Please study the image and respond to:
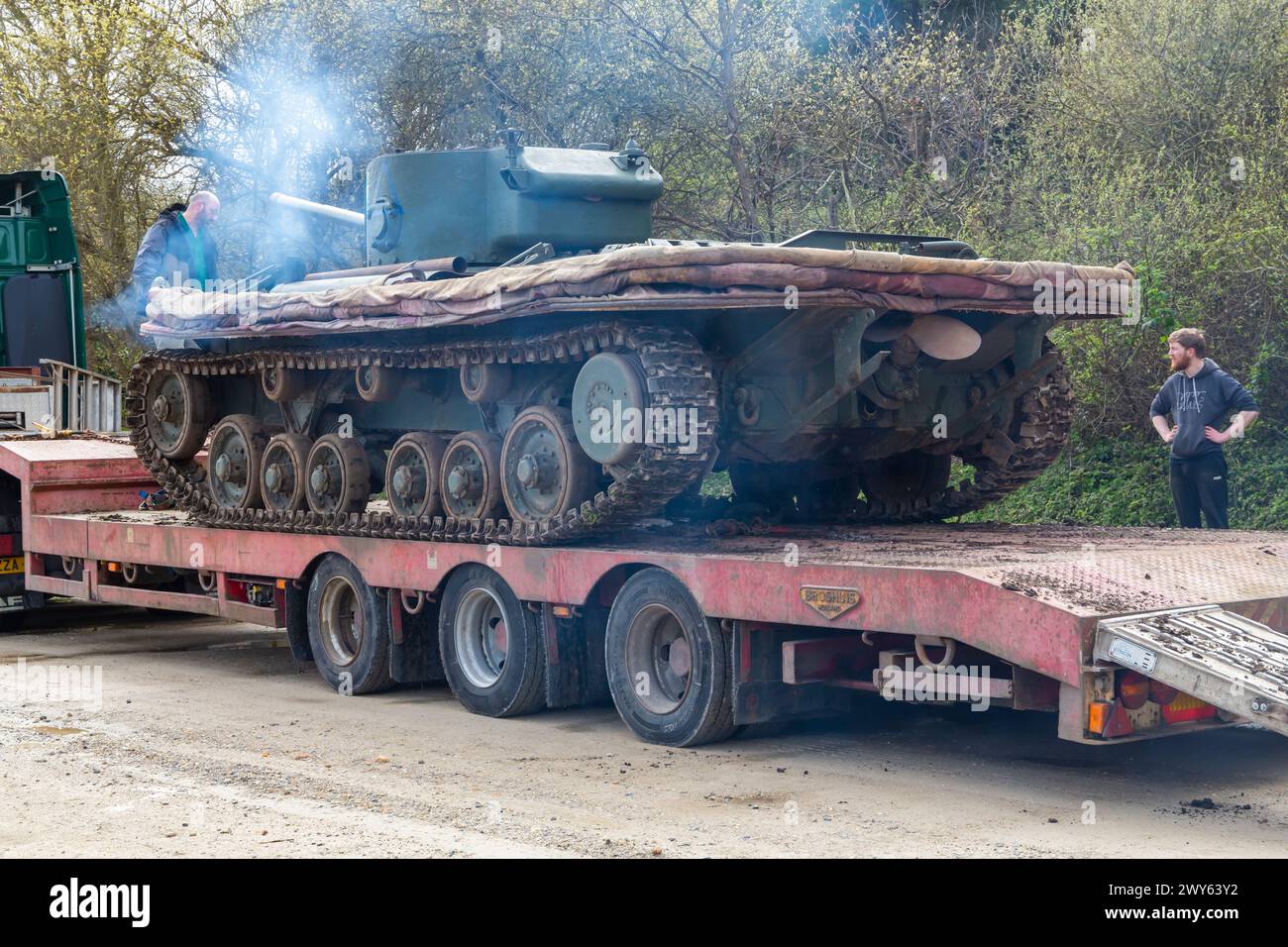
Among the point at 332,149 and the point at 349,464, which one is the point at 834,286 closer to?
the point at 349,464

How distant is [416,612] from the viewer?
31.9 feet

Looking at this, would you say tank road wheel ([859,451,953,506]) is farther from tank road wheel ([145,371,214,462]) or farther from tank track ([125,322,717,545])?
tank road wheel ([145,371,214,462])

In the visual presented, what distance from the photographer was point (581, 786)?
7074 millimetres

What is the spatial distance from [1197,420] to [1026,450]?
4.86 feet

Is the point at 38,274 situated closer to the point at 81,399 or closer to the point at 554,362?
the point at 81,399

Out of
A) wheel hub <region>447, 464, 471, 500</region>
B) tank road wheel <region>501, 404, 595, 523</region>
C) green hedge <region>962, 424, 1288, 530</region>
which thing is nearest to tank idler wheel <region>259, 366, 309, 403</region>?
wheel hub <region>447, 464, 471, 500</region>

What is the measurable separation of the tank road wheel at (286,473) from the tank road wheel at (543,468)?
213 centimetres

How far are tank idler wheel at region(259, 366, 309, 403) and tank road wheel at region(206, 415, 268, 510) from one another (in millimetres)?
327

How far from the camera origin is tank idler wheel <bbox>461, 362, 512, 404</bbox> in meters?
9.33

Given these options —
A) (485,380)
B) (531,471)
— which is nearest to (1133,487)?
(485,380)

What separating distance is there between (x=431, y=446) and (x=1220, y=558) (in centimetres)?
451

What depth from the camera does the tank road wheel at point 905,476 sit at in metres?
10.4

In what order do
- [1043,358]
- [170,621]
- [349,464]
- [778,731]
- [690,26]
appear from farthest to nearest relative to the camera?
[690,26], [170,621], [349,464], [1043,358], [778,731]
